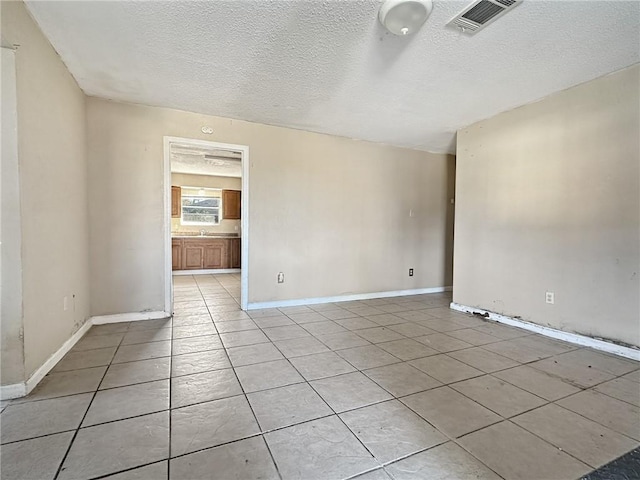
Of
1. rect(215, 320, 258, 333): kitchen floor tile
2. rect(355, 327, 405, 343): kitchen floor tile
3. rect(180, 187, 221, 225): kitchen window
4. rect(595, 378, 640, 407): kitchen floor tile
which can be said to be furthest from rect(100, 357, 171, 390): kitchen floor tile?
rect(180, 187, 221, 225): kitchen window

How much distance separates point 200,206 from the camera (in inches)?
306

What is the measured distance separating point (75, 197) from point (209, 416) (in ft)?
7.93

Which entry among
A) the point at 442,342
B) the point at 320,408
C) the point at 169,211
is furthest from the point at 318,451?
the point at 169,211

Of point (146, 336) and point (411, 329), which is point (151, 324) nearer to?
point (146, 336)

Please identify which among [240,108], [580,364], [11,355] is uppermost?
[240,108]

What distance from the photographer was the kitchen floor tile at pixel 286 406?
1.64 m

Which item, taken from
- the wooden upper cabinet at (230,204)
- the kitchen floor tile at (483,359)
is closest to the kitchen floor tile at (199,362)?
the kitchen floor tile at (483,359)

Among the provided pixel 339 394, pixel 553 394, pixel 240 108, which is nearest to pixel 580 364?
pixel 553 394

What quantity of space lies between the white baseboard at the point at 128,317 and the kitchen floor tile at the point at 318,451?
2.56 metres

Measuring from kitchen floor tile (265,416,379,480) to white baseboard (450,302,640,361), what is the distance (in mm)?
2670

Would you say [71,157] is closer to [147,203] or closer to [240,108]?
[147,203]

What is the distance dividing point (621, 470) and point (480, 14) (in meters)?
2.53

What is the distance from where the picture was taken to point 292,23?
198cm

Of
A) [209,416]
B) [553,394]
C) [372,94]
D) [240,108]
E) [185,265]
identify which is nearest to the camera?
[209,416]
